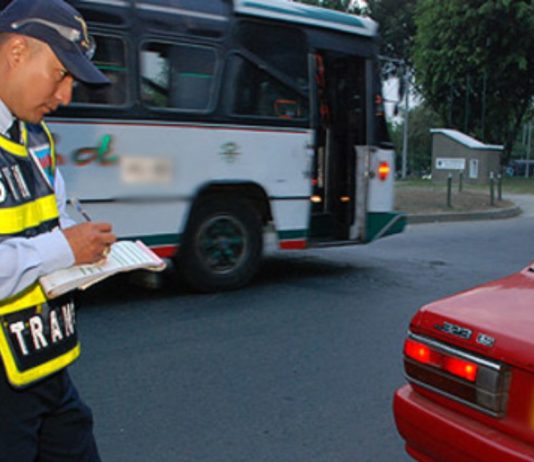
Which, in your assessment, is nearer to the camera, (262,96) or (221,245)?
(221,245)

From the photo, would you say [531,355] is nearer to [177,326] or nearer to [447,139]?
[177,326]

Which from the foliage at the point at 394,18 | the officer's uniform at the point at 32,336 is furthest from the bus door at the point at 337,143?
the foliage at the point at 394,18

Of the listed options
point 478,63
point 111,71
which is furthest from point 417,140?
point 111,71

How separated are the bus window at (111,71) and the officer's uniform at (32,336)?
3961 mm

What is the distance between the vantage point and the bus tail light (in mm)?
7641

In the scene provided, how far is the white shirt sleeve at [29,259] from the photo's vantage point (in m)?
1.48

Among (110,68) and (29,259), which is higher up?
(110,68)

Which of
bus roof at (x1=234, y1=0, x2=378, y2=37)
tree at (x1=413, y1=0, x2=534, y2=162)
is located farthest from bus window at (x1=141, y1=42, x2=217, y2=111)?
tree at (x1=413, y1=0, x2=534, y2=162)

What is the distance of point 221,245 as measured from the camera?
6496 millimetres

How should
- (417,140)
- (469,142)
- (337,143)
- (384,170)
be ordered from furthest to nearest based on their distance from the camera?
(417,140)
(469,142)
(337,143)
(384,170)

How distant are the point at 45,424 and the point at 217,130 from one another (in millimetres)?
4734

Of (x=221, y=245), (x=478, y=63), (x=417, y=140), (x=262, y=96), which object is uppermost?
(x=478, y=63)

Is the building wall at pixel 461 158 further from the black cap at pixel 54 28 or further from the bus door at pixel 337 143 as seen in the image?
the black cap at pixel 54 28

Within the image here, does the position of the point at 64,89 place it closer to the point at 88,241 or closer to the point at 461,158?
the point at 88,241
